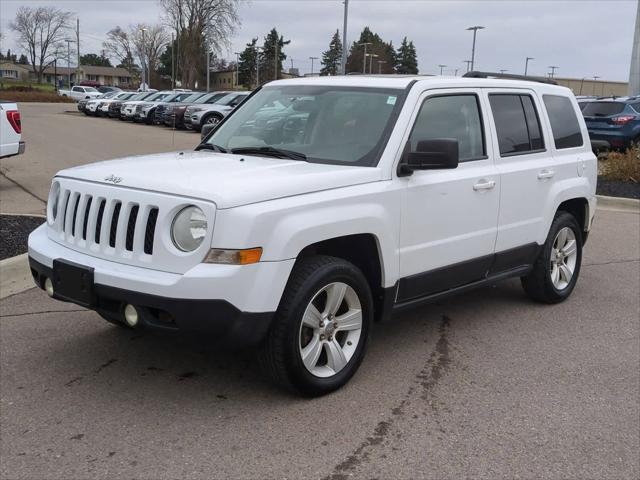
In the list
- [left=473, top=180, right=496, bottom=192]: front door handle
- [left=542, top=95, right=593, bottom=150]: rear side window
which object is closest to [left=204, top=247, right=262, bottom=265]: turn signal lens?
[left=473, top=180, right=496, bottom=192]: front door handle

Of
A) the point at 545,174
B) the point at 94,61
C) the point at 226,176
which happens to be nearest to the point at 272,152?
the point at 226,176

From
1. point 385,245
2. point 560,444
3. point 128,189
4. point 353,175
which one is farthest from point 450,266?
point 128,189

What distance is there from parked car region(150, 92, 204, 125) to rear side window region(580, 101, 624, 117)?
1652 cm

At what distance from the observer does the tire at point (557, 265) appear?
232 inches

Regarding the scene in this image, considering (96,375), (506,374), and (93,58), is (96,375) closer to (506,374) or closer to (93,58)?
(506,374)

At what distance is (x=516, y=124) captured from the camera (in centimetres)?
550

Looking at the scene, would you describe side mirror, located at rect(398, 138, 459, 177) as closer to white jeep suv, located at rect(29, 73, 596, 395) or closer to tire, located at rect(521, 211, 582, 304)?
white jeep suv, located at rect(29, 73, 596, 395)

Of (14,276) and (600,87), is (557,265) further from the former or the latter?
(600,87)

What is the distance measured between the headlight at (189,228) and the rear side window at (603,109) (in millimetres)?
16452

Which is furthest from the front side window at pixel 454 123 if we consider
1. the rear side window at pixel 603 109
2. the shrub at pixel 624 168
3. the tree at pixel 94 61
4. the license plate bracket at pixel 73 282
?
the tree at pixel 94 61

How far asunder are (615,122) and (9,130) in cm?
1416

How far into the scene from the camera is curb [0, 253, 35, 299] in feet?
19.4

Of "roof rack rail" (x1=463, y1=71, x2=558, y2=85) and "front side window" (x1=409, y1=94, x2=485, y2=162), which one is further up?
"roof rack rail" (x1=463, y1=71, x2=558, y2=85)

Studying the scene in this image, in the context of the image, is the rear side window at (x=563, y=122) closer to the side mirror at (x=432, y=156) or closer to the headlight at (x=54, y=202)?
the side mirror at (x=432, y=156)
